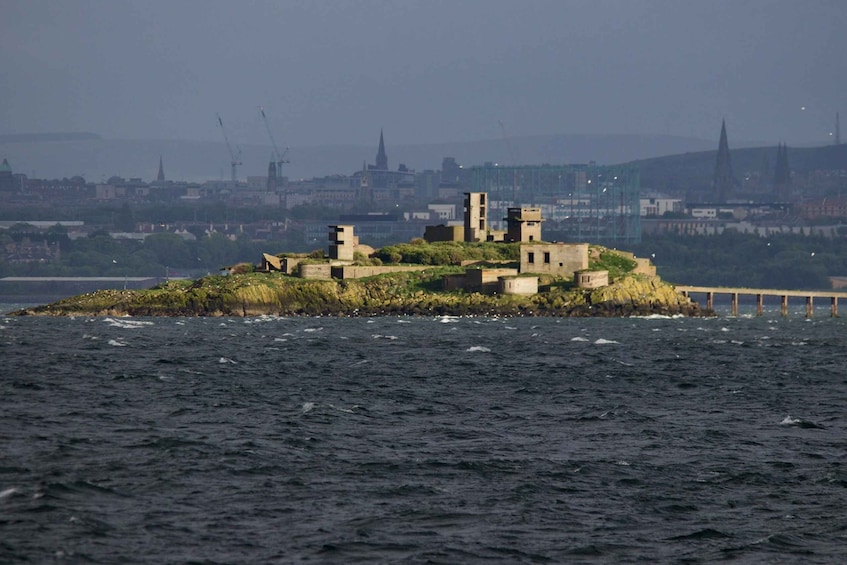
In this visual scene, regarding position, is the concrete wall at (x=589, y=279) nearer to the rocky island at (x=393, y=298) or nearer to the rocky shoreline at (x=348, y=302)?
the rocky island at (x=393, y=298)

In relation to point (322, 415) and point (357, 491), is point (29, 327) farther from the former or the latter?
point (357, 491)

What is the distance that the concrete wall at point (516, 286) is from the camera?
192875 millimetres

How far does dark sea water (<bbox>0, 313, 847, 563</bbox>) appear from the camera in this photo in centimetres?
4653

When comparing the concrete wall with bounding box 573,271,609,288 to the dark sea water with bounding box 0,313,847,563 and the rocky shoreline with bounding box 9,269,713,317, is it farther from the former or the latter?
the dark sea water with bounding box 0,313,847,563

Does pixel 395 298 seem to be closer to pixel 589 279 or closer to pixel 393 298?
pixel 393 298

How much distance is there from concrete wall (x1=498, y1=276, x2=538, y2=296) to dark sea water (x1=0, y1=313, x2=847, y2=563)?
83436 mm

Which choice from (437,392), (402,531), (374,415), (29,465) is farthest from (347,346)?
(402,531)

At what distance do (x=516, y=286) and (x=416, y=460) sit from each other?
13448cm

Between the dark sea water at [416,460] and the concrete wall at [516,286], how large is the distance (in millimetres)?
83436

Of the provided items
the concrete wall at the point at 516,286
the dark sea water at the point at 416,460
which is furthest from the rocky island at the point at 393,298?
the dark sea water at the point at 416,460

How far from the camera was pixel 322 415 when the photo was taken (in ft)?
238

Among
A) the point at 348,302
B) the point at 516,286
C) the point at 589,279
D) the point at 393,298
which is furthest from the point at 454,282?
the point at 589,279

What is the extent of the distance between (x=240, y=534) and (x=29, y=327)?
113 metres

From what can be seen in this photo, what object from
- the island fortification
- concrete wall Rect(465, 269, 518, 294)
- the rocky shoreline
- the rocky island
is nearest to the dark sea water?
the rocky shoreline
